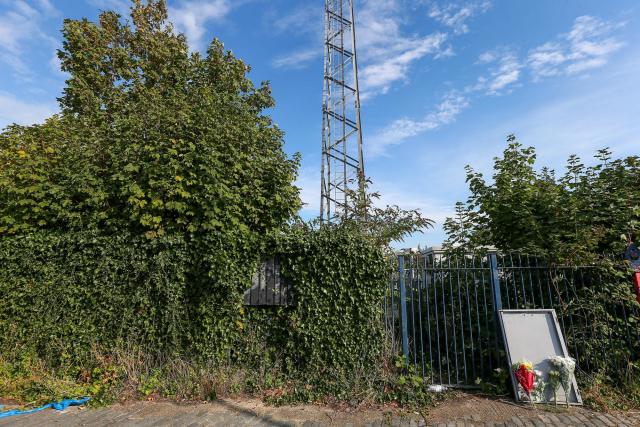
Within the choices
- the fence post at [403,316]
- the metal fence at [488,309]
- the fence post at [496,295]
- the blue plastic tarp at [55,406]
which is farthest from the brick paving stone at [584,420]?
the blue plastic tarp at [55,406]

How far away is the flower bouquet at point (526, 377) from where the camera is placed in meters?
4.52

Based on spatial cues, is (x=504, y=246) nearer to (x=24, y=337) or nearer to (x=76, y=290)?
(x=76, y=290)

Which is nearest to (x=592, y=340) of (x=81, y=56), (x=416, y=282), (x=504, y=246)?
(x=504, y=246)

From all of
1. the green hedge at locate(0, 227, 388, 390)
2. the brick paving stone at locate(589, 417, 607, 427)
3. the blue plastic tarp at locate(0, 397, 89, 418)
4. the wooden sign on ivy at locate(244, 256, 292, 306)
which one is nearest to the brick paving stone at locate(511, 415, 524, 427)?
the brick paving stone at locate(589, 417, 607, 427)

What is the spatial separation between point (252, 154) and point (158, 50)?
6.57m

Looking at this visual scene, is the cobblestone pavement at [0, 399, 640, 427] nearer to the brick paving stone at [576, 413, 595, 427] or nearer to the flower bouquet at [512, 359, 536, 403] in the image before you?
the brick paving stone at [576, 413, 595, 427]

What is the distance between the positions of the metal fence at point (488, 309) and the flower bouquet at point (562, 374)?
0.60 metres

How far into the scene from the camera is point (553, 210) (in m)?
5.43

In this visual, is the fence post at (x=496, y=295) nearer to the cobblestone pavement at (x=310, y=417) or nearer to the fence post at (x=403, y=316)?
the cobblestone pavement at (x=310, y=417)

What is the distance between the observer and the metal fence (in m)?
4.91

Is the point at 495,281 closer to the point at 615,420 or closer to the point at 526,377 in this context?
the point at 526,377

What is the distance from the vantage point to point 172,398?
500 centimetres

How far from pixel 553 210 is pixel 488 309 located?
190 cm

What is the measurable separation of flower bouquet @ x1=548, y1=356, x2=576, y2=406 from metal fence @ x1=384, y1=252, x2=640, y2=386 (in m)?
0.60
